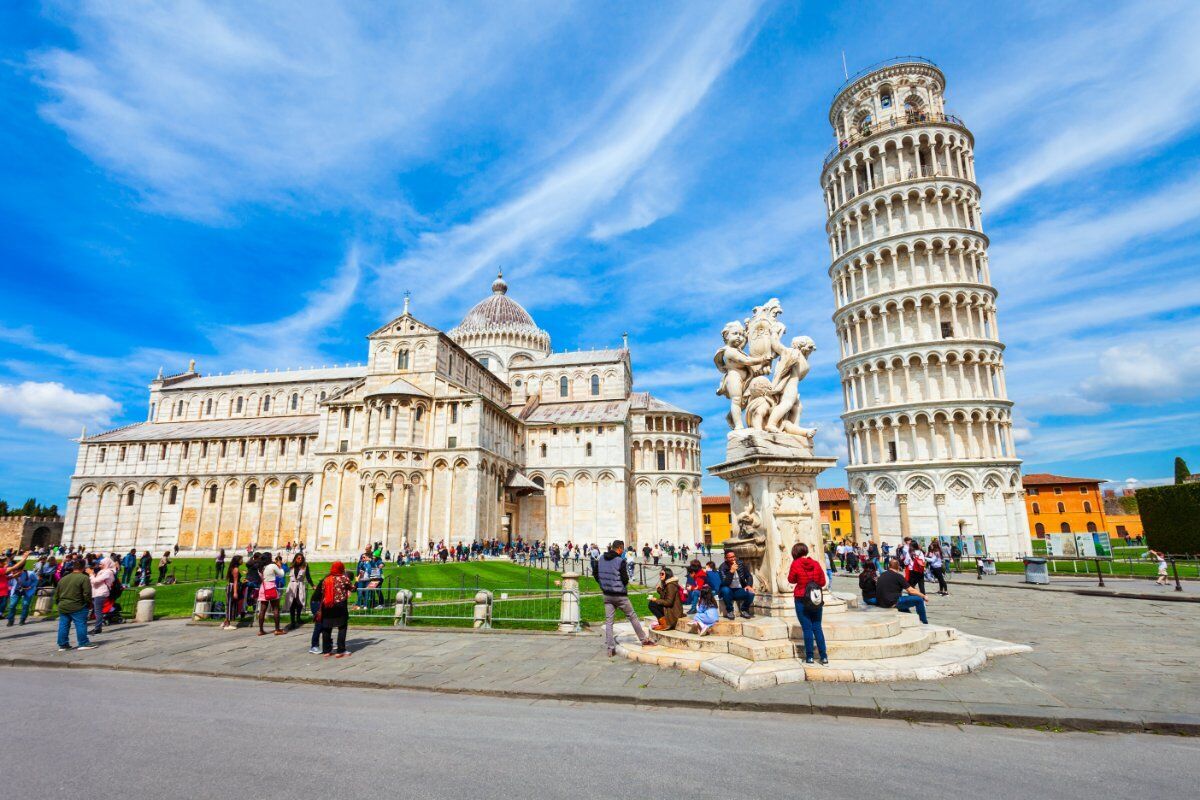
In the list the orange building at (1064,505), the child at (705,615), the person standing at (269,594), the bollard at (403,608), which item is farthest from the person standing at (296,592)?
the orange building at (1064,505)

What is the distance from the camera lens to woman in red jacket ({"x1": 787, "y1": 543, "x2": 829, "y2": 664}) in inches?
277

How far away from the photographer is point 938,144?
4100cm

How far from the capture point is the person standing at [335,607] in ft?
31.2

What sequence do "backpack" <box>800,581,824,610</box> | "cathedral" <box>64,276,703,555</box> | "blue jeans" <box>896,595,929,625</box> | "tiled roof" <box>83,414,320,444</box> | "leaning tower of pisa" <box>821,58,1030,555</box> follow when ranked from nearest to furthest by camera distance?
"backpack" <box>800,581,824,610</box> → "blue jeans" <box>896,595,929,625</box> → "leaning tower of pisa" <box>821,58,1030,555</box> → "cathedral" <box>64,276,703,555</box> → "tiled roof" <box>83,414,320,444</box>

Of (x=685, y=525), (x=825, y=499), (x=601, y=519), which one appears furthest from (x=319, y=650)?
(x=825, y=499)

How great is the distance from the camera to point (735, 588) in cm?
923

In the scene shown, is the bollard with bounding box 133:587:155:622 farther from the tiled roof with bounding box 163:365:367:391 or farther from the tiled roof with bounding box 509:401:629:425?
the tiled roof with bounding box 163:365:367:391

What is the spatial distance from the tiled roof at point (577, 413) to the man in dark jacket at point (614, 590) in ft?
128

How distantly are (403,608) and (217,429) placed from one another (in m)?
48.9

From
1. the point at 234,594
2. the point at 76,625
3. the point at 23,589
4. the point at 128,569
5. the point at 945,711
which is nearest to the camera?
the point at 945,711

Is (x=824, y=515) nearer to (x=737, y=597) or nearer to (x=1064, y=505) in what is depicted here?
(x=1064, y=505)

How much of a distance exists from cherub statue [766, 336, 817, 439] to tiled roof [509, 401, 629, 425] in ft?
127

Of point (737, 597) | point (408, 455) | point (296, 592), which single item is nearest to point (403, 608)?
point (296, 592)

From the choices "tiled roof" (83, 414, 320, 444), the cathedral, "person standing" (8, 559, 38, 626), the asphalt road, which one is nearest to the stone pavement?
the asphalt road
